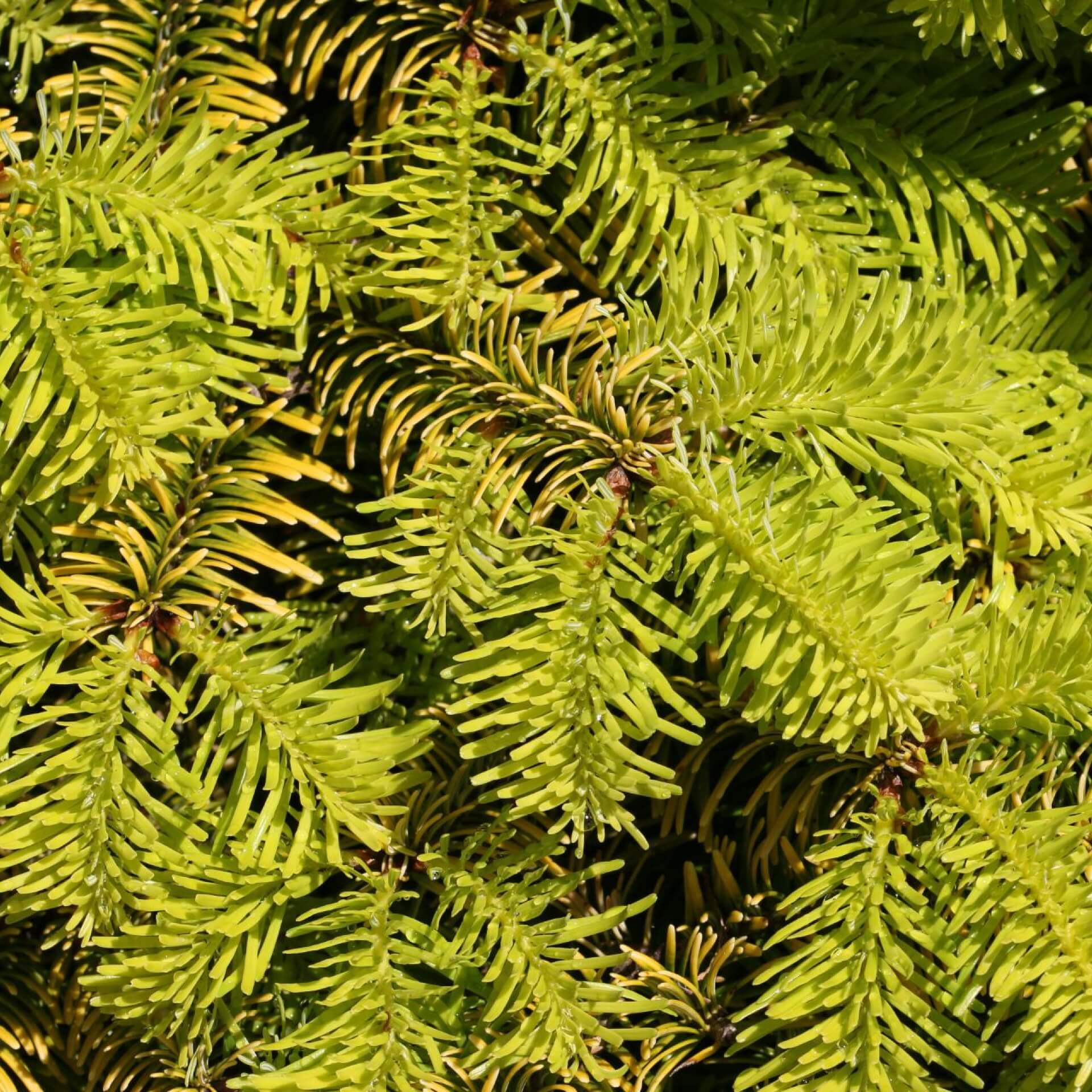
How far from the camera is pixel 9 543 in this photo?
49 cm

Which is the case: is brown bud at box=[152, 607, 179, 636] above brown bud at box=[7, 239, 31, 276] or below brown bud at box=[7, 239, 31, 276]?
below

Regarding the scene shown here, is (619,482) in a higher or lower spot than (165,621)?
higher

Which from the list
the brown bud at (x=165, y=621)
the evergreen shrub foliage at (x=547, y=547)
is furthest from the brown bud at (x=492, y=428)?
the brown bud at (x=165, y=621)

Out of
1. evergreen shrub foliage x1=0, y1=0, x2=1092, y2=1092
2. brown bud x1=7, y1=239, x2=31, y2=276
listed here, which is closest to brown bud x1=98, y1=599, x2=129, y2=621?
evergreen shrub foliage x1=0, y1=0, x2=1092, y2=1092

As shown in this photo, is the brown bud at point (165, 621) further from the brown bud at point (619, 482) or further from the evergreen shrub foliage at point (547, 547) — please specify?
the brown bud at point (619, 482)

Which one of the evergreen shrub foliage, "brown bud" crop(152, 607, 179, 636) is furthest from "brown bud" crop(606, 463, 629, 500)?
"brown bud" crop(152, 607, 179, 636)

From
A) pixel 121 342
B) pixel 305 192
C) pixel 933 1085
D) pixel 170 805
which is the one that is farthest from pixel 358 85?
pixel 933 1085

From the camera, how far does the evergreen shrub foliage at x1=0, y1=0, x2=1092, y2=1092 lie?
1.37 ft

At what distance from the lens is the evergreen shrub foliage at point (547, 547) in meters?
0.42

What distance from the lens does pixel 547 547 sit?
500mm

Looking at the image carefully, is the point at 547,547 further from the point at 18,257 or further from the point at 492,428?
the point at 18,257

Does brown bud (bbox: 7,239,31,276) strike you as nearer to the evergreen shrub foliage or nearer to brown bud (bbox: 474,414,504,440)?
the evergreen shrub foliage

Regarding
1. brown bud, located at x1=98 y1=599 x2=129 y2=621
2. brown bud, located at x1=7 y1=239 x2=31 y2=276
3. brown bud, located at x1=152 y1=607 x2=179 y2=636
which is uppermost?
brown bud, located at x1=7 y1=239 x2=31 y2=276

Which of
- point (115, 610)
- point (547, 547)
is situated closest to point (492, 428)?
point (547, 547)
